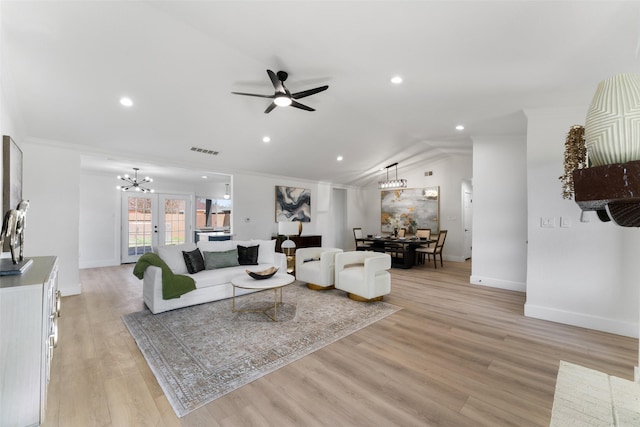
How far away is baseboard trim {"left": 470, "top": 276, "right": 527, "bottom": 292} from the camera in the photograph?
15.5 feet

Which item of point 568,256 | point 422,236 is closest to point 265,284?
point 568,256

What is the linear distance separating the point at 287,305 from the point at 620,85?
3.81 metres

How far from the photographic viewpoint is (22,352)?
4.94 ft

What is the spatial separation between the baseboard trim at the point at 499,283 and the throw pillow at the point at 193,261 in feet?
16.0

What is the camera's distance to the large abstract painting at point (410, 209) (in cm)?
827

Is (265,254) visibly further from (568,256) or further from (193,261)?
(568,256)

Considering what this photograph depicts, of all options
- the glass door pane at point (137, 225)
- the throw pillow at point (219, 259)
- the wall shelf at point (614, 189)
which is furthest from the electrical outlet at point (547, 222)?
the glass door pane at point (137, 225)

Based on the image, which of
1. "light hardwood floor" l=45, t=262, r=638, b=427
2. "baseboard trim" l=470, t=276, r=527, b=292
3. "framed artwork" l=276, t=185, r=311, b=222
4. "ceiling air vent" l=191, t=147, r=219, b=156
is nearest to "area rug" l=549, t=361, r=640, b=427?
"light hardwood floor" l=45, t=262, r=638, b=427

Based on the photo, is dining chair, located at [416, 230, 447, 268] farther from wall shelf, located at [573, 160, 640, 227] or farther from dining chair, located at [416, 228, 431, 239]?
wall shelf, located at [573, 160, 640, 227]

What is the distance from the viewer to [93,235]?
705cm

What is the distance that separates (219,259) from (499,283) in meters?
4.93

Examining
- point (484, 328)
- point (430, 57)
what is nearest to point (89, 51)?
point (430, 57)

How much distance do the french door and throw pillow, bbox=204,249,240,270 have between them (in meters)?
4.50

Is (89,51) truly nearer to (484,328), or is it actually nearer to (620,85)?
(620,85)
